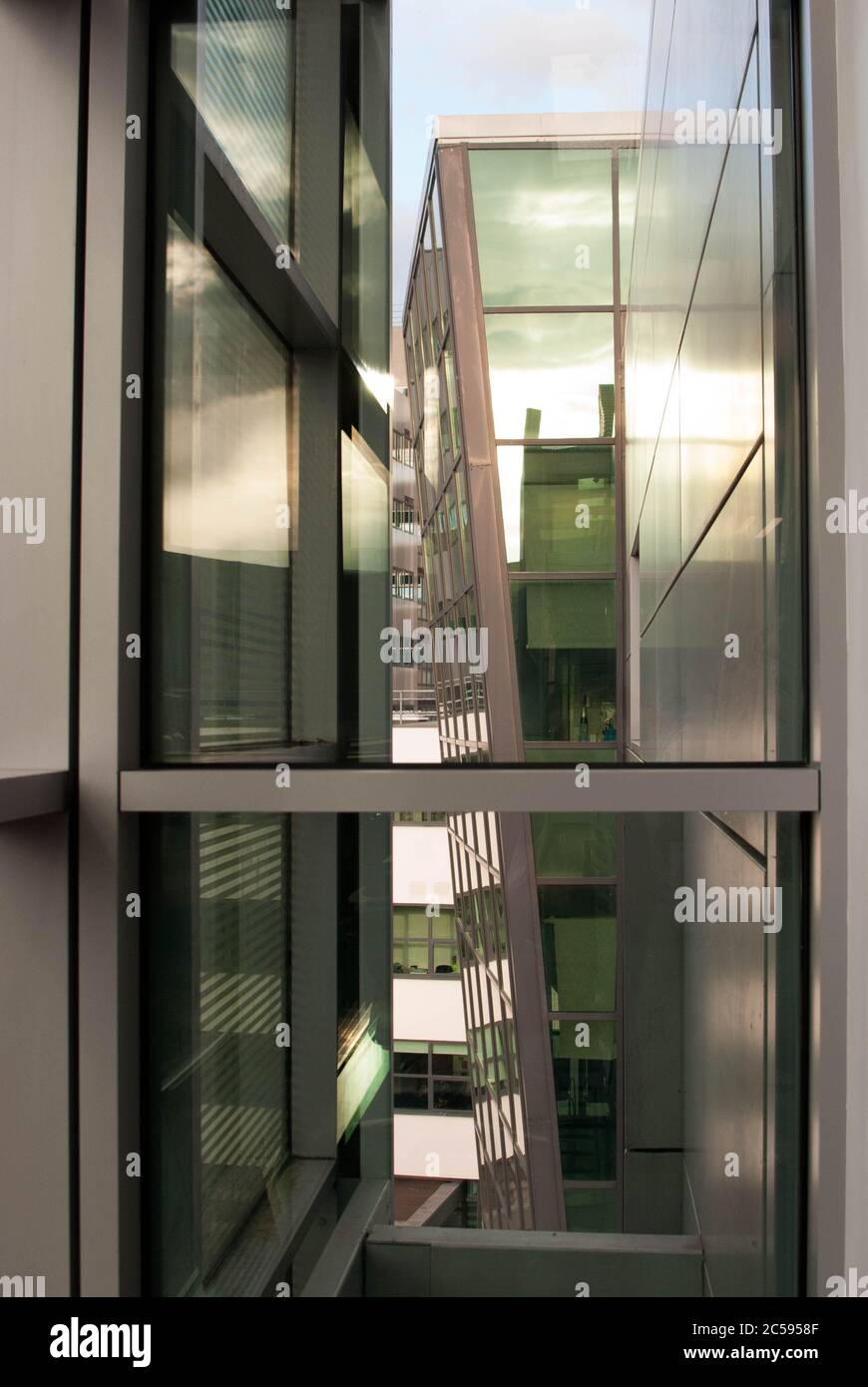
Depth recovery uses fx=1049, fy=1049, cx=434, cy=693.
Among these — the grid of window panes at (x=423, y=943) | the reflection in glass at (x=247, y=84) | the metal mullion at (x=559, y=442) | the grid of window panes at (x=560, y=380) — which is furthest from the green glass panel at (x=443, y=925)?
the reflection in glass at (x=247, y=84)

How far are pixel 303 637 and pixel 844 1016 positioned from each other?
1.70 metres

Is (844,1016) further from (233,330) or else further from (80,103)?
(80,103)

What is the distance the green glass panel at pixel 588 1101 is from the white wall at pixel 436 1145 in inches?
10.8

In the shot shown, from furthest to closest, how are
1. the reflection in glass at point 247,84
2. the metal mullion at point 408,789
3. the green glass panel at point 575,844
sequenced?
the reflection in glass at point 247,84 → the green glass panel at point 575,844 → the metal mullion at point 408,789

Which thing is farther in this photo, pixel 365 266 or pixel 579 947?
pixel 365 266

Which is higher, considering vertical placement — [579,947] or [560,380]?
[560,380]

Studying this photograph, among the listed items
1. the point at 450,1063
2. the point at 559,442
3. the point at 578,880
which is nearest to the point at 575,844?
the point at 578,880

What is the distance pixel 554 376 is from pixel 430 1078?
1990mm

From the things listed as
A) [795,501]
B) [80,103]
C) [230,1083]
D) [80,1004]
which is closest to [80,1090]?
[80,1004]

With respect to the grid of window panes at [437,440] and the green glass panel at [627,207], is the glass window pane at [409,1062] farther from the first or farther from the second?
the green glass panel at [627,207]

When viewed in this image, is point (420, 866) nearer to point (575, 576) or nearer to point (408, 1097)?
point (408, 1097)

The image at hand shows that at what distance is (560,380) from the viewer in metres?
2.92

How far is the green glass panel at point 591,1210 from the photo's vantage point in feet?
9.29

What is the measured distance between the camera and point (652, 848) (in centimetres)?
277
